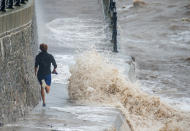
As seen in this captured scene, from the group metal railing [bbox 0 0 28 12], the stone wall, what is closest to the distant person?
the stone wall

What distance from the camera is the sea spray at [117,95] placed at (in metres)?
10.9

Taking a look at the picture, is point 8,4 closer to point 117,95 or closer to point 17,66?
point 17,66

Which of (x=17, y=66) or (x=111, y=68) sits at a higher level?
(x=17, y=66)

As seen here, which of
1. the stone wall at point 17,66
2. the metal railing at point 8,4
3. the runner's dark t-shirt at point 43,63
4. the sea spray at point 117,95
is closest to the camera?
the stone wall at point 17,66

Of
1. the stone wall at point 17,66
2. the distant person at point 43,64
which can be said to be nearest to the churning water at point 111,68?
the stone wall at point 17,66

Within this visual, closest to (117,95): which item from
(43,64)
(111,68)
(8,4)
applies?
(111,68)

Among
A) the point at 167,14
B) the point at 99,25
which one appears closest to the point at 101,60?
the point at 99,25

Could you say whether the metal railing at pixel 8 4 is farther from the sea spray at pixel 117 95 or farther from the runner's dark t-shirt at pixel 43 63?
the sea spray at pixel 117 95

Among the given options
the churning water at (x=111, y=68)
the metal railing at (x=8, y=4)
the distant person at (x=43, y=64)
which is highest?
the metal railing at (x=8, y=4)

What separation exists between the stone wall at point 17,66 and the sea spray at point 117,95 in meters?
0.99

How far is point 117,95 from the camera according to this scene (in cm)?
1134

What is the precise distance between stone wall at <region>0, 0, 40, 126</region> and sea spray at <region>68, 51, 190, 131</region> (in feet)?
3.25

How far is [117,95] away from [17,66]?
2.83 meters

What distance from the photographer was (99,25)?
880 inches
